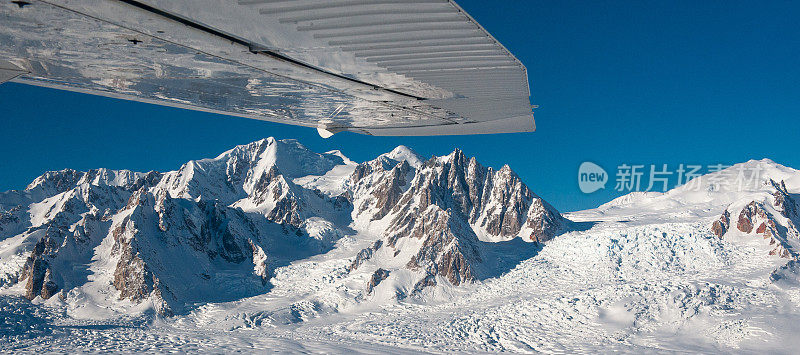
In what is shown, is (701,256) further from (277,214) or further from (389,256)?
(277,214)

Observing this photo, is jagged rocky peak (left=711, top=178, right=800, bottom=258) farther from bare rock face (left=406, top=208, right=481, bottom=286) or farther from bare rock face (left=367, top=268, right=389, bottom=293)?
bare rock face (left=367, top=268, right=389, bottom=293)

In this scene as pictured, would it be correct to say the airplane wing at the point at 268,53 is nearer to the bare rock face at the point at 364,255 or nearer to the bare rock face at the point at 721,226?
the bare rock face at the point at 364,255

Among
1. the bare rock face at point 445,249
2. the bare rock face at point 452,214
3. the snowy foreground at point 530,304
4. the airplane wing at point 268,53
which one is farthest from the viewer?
the bare rock face at point 452,214

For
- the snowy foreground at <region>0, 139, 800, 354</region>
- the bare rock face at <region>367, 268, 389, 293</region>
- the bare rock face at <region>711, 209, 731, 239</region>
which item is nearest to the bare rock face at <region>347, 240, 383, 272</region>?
the snowy foreground at <region>0, 139, 800, 354</region>

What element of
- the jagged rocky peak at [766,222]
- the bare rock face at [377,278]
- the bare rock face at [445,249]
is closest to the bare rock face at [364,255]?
the bare rock face at [377,278]

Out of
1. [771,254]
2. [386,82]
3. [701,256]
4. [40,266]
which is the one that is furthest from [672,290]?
[40,266]
